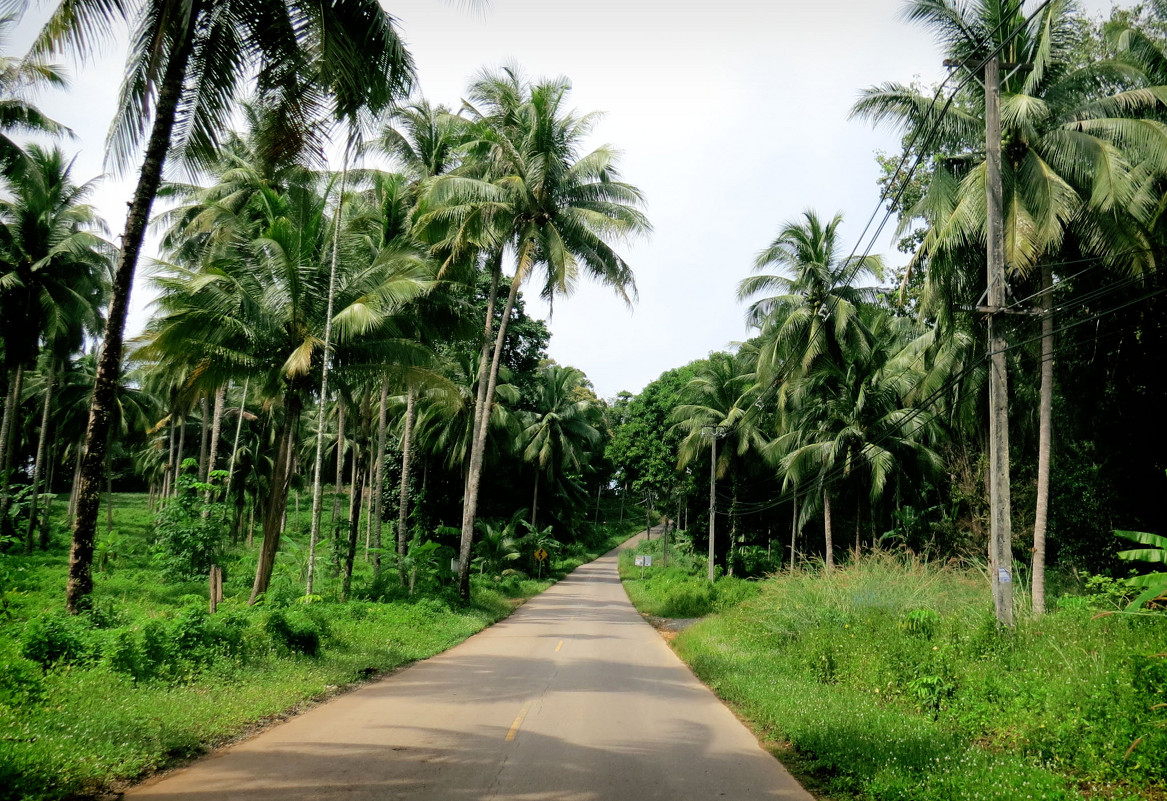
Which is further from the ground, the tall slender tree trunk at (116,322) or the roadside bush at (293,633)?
the tall slender tree trunk at (116,322)

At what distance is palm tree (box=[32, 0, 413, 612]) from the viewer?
8000 millimetres

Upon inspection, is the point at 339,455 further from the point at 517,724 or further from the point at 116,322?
the point at 517,724

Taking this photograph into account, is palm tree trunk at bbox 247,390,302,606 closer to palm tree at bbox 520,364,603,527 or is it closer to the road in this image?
the road

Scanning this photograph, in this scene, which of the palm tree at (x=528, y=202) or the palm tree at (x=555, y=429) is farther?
the palm tree at (x=555, y=429)

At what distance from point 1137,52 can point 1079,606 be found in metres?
11.1

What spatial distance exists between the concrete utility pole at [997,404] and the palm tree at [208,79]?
8.57 m

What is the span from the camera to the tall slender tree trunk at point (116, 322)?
789 cm

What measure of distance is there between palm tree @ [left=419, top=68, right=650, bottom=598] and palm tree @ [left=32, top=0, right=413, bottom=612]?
9733mm

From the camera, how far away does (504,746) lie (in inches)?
260

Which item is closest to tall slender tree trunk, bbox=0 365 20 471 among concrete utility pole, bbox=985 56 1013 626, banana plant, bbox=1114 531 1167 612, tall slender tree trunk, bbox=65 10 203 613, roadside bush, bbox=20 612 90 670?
tall slender tree trunk, bbox=65 10 203 613

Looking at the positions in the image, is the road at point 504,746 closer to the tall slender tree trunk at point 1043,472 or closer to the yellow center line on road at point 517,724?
the yellow center line on road at point 517,724

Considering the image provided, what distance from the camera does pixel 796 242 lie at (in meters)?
27.0

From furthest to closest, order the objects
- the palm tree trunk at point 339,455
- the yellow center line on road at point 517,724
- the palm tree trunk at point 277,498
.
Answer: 1. the palm tree trunk at point 339,455
2. the palm tree trunk at point 277,498
3. the yellow center line on road at point 517,724

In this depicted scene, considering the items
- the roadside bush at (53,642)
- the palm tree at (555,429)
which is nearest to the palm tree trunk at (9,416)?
the roadside bush at (53,642)
